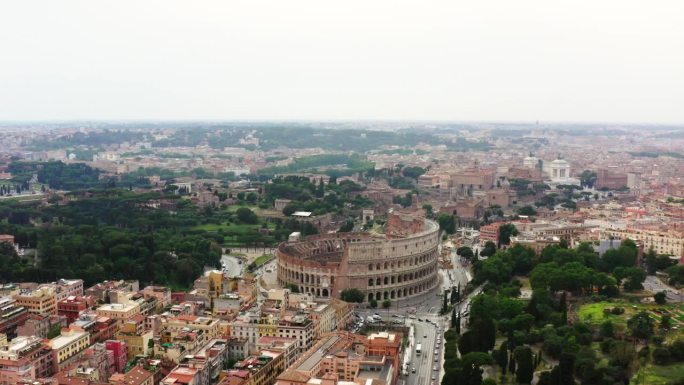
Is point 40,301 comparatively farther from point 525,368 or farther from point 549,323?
point 549,323

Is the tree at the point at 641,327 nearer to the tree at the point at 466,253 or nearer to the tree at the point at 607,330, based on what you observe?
the tree at the point at 607,330

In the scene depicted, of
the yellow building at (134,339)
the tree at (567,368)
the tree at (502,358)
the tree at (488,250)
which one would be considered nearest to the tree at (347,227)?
the tree at (488,250)

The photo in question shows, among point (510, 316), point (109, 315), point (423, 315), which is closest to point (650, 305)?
point (510, 316)

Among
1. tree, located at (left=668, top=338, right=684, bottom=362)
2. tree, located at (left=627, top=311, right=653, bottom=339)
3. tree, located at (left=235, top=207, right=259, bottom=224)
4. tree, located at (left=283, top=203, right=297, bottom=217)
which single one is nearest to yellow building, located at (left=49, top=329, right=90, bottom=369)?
tree, located at (left=627, top=311, right=653, bottom=339)

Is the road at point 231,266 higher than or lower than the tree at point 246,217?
lower

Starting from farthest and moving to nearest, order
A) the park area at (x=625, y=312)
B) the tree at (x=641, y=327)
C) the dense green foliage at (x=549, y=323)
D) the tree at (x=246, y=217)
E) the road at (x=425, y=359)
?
the tree at (x=246, y=217) < the park area at (x=625, y=312) < the tree at (x=641, y=327) < the road at (x=425, y=359) < the dense green foliage at (x=549, y=323)

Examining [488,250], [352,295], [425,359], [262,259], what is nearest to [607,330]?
[425,359]
